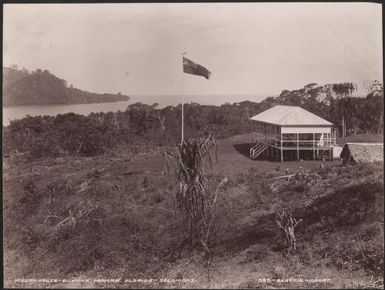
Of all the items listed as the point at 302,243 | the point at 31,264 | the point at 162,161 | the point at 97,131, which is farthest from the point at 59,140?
the point at 302,243

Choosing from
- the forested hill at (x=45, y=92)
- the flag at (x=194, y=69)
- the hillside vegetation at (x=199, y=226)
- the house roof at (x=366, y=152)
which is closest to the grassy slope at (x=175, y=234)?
the hillside vegetation at (x=199, y=226)

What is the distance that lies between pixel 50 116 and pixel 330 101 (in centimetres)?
3321

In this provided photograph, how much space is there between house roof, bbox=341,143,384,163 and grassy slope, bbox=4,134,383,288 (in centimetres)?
196

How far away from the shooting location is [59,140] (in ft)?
133

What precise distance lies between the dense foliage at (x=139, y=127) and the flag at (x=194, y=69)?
15991mm

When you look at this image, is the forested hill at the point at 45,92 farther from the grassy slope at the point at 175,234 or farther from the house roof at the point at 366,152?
the house roof at the point at 366,152

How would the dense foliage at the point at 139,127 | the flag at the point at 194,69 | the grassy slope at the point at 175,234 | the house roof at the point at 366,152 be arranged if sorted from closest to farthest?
the grassy slope at the point at 175,234
the flag at the point at 194,69
the house roof at the point at 366,152
the dense foliage at the point at 139,127

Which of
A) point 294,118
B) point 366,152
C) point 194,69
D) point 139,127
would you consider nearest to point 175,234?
point 194,69

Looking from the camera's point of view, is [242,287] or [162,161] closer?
[242,287]

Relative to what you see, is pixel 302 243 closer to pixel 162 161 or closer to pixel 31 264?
pixel 31 264

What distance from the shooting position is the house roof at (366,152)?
20.5 m

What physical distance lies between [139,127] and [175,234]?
37.7m

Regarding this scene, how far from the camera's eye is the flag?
15906 millimetres

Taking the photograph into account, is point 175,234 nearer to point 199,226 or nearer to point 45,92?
point 199,226
